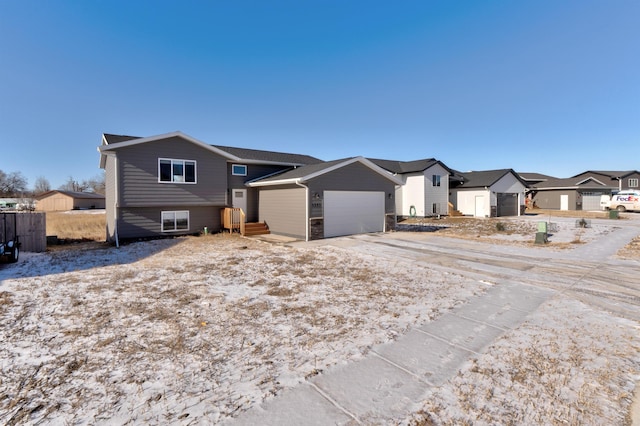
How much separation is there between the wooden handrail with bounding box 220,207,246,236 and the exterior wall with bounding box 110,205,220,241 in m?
0.42

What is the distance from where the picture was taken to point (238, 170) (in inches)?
669

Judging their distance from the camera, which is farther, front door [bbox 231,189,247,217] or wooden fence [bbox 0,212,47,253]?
front door [bbox 231,189,247,217]

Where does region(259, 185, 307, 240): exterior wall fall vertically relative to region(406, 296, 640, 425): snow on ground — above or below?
above

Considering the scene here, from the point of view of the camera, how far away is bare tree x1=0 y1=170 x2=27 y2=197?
2430 inches

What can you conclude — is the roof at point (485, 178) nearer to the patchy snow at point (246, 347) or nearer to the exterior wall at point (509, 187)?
the exterior wall at point (509, 187)

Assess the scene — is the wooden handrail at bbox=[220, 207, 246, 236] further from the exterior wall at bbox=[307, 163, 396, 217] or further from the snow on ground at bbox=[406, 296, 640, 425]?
the snow on ground at bbox=[406, 296, 640, 425]

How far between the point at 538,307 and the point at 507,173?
1092 inches

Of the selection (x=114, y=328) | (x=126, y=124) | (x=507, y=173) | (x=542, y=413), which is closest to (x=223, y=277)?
(x=114, y=328)

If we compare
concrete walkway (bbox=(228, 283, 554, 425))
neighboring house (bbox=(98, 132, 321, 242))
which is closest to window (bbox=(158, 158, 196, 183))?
neighboring house (bbox=(98, 132, 321, 242))

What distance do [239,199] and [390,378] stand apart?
601 inches

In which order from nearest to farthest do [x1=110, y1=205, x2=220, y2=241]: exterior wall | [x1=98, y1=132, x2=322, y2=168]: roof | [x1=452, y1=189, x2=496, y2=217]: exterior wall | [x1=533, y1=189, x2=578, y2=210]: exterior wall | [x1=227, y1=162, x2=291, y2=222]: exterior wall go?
[x1=98, y1=132, x2=322, y2=168]: roof < [x1=110, y1=205, x2=220, y2=241]: exterior wall < [x1=227, y1=162, x2=291, y2=222]: exterior wall < [x1=452, y1=189, x2=496, y2=217]: exterior wall < [x1=533, y1=189, x2=578, y2=210]: exterior wall

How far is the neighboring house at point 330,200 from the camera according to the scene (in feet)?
46.1

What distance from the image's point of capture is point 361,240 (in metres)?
13.9

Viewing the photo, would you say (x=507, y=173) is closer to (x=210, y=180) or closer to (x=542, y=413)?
(x=210, y=180)
